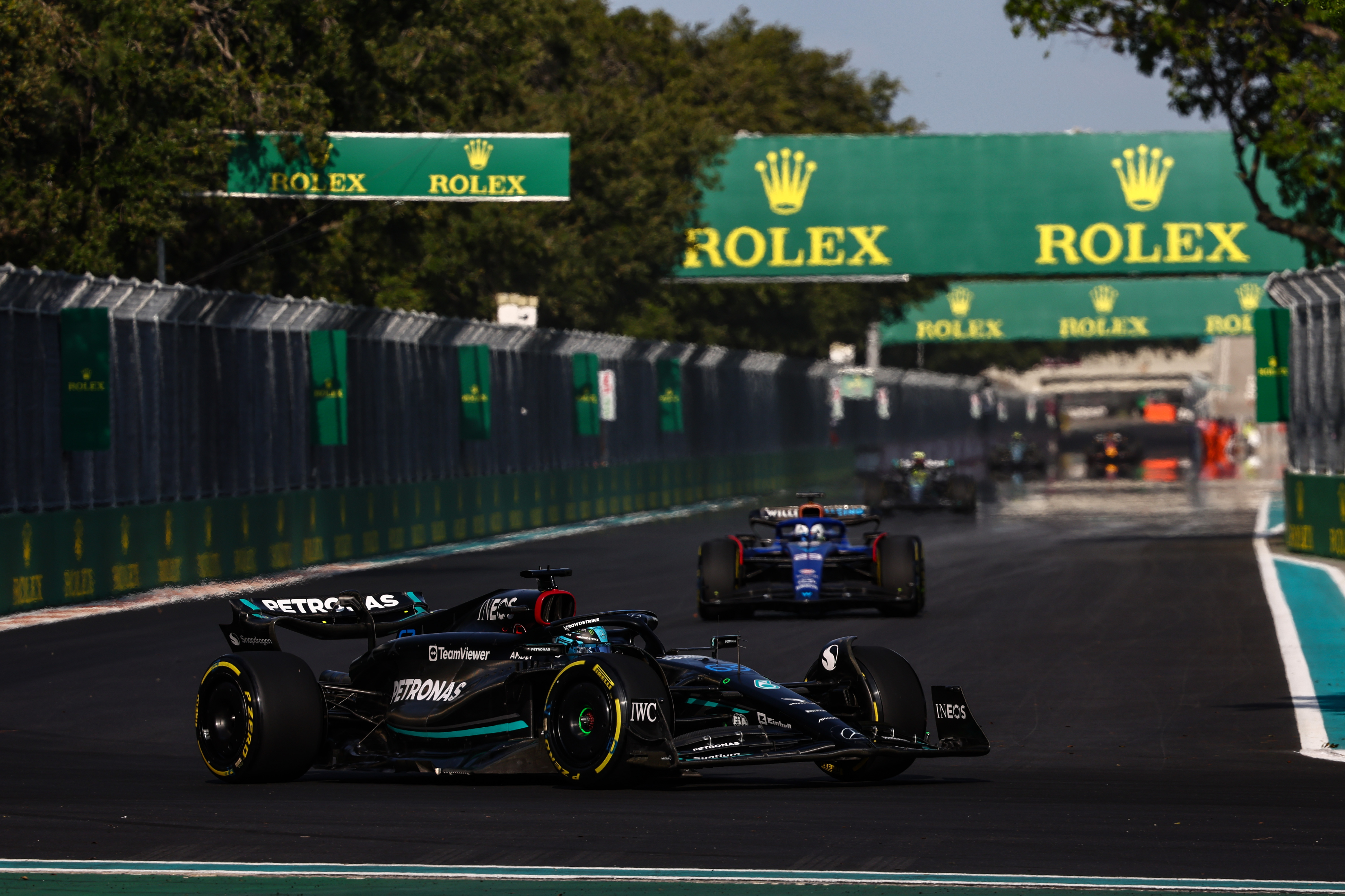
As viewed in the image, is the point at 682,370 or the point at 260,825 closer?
the point at 260,825

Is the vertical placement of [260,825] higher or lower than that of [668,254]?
lower

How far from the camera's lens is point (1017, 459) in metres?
64.1

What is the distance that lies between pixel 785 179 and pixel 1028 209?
508cm

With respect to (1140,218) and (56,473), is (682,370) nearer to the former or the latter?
(1140,218)

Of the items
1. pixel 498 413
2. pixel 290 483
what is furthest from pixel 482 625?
pixel 498 413

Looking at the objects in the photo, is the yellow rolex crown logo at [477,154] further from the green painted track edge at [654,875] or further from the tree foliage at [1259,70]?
the green painted track edge at [654,875]

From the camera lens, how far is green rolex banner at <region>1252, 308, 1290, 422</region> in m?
28.2

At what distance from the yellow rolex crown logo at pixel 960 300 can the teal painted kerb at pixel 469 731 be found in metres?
63.2

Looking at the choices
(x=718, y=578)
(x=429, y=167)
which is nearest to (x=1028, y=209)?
(x=429, y=167)

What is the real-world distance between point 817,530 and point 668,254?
28718 mm

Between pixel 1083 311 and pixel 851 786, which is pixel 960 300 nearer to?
pixel 1083 311

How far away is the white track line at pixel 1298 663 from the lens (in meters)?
10.9

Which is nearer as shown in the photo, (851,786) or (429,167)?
(851,786)

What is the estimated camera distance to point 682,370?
4547 cm
